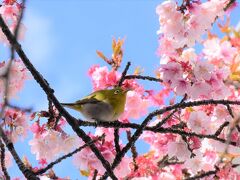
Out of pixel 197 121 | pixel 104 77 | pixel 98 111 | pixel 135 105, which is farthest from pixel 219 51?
pixel 98 111

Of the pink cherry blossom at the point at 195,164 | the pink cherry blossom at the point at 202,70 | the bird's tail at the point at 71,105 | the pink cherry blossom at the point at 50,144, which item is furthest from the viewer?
the pink cherry blossom at the point at 195,164

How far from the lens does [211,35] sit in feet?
24.9

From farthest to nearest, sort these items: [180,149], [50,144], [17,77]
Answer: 1. [180,149]
2. [17,77]
3. [50,144]

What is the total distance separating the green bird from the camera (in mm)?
4168

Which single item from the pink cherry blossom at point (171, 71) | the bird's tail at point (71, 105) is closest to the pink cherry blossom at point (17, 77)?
the bird's tail at point (71, 105)

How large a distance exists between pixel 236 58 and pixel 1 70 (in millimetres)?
3795

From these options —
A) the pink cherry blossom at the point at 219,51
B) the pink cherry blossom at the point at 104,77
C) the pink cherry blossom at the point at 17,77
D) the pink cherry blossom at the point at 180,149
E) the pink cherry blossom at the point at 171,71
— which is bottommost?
the pink cherry blossom at the point at 180,149

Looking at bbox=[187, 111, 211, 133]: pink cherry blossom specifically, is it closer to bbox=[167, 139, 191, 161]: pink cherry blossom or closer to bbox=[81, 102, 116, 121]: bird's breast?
bbox=[167, 139, 191, 161]: pink cherry blossom

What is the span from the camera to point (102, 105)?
4246 mm

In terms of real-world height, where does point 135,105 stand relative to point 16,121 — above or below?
above

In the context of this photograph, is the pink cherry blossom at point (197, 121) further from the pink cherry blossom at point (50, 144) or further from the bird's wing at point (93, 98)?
the pink cherry blossom at point (50, 144)

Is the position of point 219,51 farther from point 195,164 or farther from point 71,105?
point 71,105

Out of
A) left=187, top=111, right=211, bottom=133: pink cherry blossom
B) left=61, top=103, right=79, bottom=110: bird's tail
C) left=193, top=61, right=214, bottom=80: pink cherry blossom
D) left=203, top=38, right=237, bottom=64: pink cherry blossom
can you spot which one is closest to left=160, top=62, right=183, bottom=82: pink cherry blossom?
left=193, top=61, right=214, bottom=80: pink cherry blossom

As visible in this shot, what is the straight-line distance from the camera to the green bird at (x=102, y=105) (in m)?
4.17
